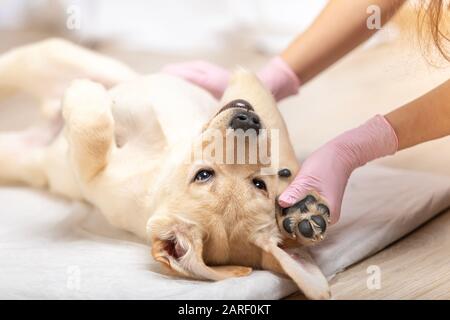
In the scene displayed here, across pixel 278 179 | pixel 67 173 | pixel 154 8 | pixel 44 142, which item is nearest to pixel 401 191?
pixel 278 179

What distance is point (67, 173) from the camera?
1.98 m

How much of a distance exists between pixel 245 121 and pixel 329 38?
62 centimetres

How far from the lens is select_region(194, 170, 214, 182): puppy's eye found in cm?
146

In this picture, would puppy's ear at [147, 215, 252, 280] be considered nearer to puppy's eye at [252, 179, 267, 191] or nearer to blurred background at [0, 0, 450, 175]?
→ puppy's eye at [252, 179, 267, 191]

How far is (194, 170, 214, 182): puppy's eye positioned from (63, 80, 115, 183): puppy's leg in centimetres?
31

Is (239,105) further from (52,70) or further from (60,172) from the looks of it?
(52,70)

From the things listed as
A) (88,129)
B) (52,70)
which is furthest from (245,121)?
(52,70)

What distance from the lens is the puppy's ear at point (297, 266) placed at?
1346 mm

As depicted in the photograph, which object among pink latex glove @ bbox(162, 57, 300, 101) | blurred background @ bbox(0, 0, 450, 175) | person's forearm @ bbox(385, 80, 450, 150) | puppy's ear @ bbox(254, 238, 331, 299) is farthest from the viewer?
blurred background @ bbox(0, 0, 450, 175)

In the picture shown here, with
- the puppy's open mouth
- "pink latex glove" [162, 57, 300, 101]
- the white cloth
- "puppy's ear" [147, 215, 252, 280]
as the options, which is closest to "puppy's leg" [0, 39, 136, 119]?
"pink latex glove" [162, 57, 300, 101]

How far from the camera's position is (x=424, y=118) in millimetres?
1588

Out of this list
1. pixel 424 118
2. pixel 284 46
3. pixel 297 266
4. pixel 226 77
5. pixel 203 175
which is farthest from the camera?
pixel 284 46
